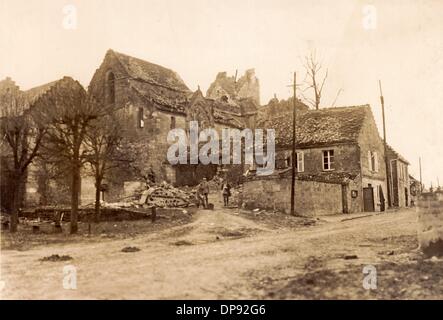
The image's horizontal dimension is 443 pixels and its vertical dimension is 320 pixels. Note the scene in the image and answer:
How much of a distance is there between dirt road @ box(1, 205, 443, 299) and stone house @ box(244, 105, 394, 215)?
382 inches

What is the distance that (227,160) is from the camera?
3509cm

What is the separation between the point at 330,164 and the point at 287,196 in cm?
747

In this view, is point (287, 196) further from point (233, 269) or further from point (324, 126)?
point (233, 269)

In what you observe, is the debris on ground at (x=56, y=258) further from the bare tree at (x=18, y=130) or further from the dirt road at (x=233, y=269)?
the bare tree at (x=18, y=130)

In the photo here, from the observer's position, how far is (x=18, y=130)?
17.3 metres

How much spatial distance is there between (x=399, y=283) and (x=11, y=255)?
10.1 m

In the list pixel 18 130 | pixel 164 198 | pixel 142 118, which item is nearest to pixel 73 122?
pixel 18 130

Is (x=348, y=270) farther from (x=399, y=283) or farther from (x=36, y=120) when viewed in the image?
(x=36, y=120)

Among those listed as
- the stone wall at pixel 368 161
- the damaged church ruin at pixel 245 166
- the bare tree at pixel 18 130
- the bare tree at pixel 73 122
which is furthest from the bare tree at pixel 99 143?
the stone wall at pixel 368 161

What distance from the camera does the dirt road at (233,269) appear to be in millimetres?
7934

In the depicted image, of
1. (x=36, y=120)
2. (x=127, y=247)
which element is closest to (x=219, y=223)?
(x=127, y=247)

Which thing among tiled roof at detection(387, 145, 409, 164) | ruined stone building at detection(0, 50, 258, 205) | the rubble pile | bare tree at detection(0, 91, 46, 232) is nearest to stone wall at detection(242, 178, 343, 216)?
the rubble pile
